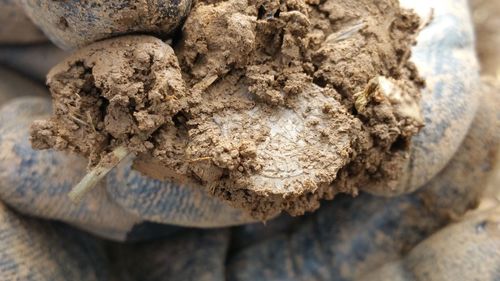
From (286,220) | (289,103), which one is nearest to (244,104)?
(289,103)

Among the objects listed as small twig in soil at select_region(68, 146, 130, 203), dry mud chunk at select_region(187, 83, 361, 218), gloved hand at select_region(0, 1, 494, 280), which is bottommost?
gloved hand at select_region(0, 1, 494, 280)

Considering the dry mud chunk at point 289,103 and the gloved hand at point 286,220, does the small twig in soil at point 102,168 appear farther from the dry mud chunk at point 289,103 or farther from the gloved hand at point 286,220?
the gloved hand at point 286,220

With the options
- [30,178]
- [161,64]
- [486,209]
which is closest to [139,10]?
[161,64]

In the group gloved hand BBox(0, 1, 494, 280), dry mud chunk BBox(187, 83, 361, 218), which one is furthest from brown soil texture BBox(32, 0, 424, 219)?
gloved hand BBox(0, 1, 494, 280)

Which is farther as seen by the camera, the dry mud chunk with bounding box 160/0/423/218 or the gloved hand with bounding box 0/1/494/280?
the gloved hand with bounding box 0/1/494/280

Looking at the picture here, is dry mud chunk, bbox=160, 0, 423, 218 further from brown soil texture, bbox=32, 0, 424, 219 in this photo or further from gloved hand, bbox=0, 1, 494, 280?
gloved hand, bbox=0, 1, 494, 280

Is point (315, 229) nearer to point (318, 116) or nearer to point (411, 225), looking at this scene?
point (411, 225)
